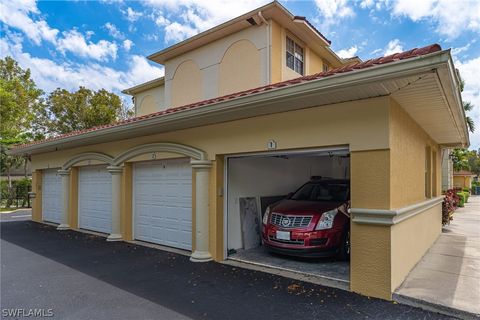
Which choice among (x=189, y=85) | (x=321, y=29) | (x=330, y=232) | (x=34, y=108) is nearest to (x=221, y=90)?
(x=189, y=85)

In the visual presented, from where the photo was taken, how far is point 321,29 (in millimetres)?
11078

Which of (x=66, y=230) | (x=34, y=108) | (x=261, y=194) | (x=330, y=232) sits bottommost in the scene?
(x=66, y=230)

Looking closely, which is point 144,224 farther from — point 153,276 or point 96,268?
point 153,276

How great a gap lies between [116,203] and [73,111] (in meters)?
22.7

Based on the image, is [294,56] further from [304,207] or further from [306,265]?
[306,265]

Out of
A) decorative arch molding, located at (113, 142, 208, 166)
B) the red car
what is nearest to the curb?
the red car

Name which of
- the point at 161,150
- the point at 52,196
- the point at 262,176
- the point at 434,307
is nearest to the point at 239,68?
the point at 262,176

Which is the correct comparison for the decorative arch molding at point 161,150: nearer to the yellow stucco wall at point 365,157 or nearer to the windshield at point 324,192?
the yellow stucco wall at point 365,157

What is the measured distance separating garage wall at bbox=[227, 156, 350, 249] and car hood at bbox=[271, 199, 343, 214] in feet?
2.88

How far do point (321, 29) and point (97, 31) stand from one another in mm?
8236

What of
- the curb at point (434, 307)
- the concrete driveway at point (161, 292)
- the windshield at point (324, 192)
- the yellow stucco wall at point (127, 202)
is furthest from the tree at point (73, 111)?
the curb at point (434, 307)

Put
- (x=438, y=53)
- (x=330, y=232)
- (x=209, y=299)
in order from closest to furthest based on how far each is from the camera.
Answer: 1. (x=438, y=53)
2. (x=209, y=299)
3. (x=330, y=232)

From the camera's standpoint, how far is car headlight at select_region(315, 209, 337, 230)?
19.8 ft

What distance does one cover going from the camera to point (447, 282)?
4926 mm
